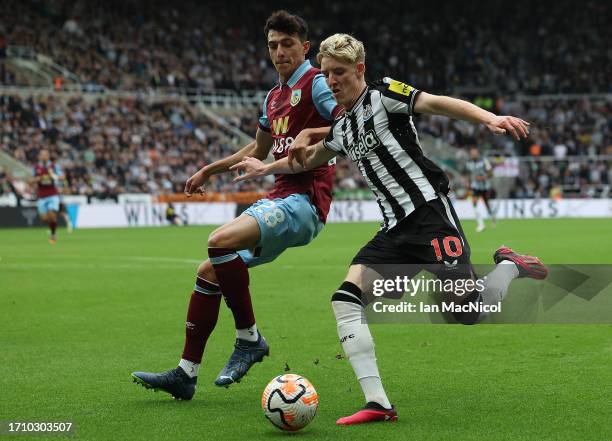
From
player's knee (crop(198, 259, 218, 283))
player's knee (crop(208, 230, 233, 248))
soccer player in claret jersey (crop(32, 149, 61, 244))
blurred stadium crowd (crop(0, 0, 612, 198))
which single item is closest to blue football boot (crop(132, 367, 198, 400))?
player's knee (crop(198, 259, 218, 283))

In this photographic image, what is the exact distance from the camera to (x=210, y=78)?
47.2m

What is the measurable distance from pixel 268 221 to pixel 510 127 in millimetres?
1983

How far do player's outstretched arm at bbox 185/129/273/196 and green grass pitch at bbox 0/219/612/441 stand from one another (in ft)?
4.49

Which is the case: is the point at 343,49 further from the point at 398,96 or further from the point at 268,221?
the point at 268,221

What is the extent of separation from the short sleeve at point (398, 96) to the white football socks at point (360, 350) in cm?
113

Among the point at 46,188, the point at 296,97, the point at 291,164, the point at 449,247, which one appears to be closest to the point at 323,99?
the point at 296,97

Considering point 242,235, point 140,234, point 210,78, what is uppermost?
point 210,78

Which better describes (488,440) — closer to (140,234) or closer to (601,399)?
(601,399)

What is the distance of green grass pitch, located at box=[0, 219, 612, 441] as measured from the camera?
17.4ft

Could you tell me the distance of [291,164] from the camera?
6.23 m

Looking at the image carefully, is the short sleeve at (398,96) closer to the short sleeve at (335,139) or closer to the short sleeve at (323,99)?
the short sleeve at (335,139)

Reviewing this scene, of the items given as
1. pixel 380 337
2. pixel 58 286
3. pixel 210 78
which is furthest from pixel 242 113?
pixel 380 337

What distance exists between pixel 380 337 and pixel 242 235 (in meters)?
2.77

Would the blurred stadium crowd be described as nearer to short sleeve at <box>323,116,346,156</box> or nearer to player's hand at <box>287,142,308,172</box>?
player's hand at <box>287,142,308,172</box>
